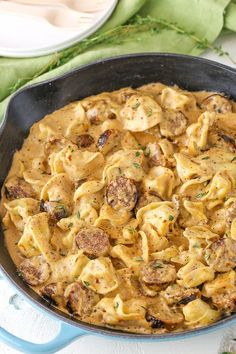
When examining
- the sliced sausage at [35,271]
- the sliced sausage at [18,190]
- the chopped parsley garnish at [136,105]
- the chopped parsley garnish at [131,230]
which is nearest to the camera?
the sliced sausage at [35,271]

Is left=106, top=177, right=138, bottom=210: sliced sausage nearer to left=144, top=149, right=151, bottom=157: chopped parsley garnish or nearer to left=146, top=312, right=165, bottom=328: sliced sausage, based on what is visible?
left=144, top=149, right=151, bottom=157: chopped parsley garnish

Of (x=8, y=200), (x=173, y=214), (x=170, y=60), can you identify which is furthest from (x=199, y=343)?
(x=170, y=60)

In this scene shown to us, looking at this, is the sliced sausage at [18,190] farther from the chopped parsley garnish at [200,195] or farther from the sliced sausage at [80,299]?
the chopped parsley garnish at [200,195]

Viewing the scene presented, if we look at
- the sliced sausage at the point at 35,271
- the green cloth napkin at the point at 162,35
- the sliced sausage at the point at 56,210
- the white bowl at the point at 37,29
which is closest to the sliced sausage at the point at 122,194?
the sliced sausage at the point at 56,210

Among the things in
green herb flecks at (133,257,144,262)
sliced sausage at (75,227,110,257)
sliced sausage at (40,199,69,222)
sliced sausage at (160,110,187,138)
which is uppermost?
sliced sausage at (160,110,187,138)

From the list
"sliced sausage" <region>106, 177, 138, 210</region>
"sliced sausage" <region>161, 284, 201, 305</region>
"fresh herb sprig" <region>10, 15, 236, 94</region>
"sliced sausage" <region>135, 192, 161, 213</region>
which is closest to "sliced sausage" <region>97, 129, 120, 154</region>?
"sliced sausage" <region>106, 177, 138, 210</region>

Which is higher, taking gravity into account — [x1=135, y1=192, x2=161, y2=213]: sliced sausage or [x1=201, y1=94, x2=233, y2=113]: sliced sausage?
[x1=201, y1=94, x2=233, y2=113]: sliced sausage
